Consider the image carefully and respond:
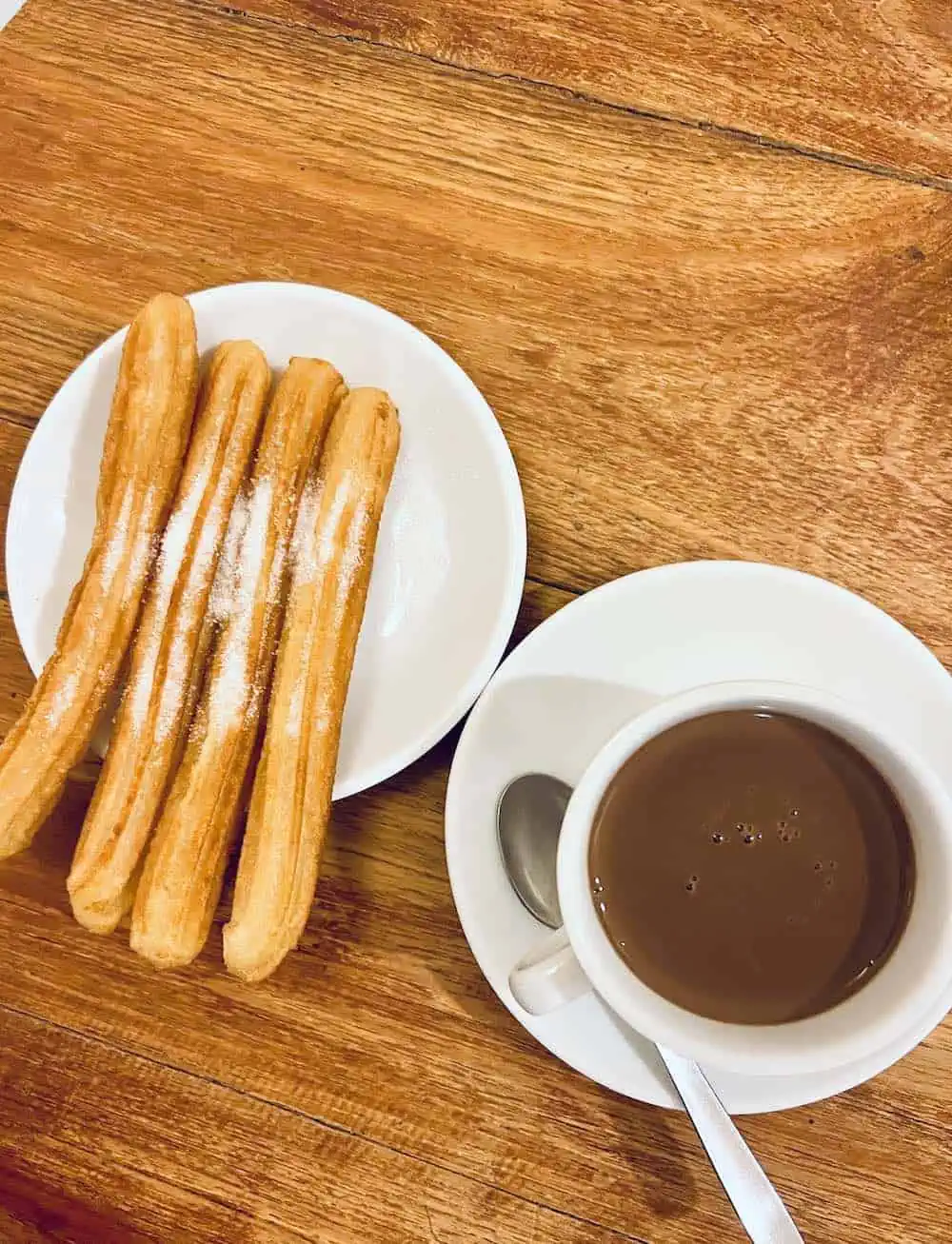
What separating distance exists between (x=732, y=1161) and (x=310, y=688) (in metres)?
0.42

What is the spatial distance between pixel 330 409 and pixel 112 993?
18.9 inches

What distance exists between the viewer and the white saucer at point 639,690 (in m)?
0.69

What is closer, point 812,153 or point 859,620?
point 859,620

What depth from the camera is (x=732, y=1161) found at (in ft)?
2.28

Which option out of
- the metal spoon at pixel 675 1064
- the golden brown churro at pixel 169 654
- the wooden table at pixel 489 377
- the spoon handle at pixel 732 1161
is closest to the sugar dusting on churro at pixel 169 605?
the golden brown churro at pixel 169 654

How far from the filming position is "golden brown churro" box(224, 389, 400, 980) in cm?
72

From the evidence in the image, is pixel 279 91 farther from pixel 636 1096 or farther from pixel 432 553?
pixel 636 1096

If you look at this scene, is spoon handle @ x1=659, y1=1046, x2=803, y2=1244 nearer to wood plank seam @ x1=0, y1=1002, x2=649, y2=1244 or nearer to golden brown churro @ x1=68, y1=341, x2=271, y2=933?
wood plank seam @ x1=0, y1=1002, x2=649, y2=1244

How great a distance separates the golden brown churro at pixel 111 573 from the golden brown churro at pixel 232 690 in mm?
63

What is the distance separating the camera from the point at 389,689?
78cm

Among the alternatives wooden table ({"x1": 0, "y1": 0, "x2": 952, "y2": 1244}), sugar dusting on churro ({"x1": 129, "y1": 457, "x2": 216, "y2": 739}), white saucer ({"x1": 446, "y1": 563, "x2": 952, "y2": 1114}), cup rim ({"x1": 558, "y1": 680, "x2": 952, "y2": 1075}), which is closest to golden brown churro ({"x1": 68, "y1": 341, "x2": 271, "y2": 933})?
sugar dusting on churro ({"x1": 129, "y1": 457, "x2": 216, "y2": 739})

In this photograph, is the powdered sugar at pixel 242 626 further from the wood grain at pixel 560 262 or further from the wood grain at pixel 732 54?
the wood grain at pixel 732 54

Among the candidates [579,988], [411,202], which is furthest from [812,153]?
[579,988]

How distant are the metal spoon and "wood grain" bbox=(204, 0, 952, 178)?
0.55 m
